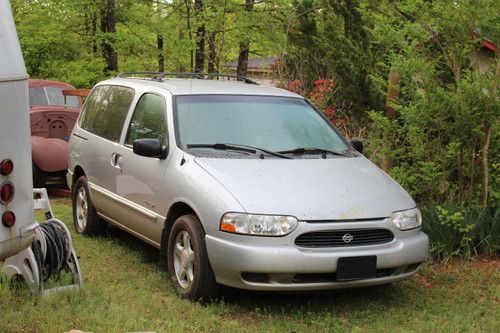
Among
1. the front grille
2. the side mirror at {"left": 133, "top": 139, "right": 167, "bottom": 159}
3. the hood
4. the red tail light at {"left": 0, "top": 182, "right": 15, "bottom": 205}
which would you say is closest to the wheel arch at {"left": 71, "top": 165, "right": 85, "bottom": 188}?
the side mirror at {"left": 133, "top": 139, "right": 167, "bottom": 159}

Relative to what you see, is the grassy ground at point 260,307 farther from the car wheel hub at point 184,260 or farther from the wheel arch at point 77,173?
the wheel arch at point 77,173

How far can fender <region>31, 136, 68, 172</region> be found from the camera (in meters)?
10.9

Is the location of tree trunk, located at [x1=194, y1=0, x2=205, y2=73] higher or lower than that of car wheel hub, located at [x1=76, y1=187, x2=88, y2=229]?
higher

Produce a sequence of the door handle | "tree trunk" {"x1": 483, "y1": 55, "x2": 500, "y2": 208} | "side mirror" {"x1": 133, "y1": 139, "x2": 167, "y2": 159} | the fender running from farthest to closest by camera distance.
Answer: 1. the fender
2. "tree trunk" {"x1": 483, "y1": 55, "x2": 500, "y2": 208}
3. the door handle
4. "side mirror" {"x1": 133, "y1": 139, "x2": 167, "y2": 159}

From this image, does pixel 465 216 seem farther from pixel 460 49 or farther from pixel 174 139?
pixel 174 139

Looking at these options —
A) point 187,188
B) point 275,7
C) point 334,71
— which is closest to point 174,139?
point 187,188

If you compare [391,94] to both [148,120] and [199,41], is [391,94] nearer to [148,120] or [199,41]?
[148,120]

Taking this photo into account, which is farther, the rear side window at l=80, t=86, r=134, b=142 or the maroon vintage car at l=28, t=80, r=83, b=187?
the maroon vintage car at l=28, t=80, r=83, b=187

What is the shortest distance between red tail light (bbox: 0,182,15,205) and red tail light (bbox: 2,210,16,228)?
68mm

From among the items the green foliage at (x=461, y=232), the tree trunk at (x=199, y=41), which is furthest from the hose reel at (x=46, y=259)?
Result: the tree trunk at (x=199, y=41)

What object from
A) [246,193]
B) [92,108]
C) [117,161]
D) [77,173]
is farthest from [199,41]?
[246,193]

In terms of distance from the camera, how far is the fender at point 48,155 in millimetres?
10914

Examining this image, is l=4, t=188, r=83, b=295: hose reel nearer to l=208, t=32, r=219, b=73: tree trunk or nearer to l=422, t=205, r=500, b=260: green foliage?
l=422, t=205, r=500, b=260: green foliage

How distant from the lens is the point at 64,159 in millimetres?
11062
